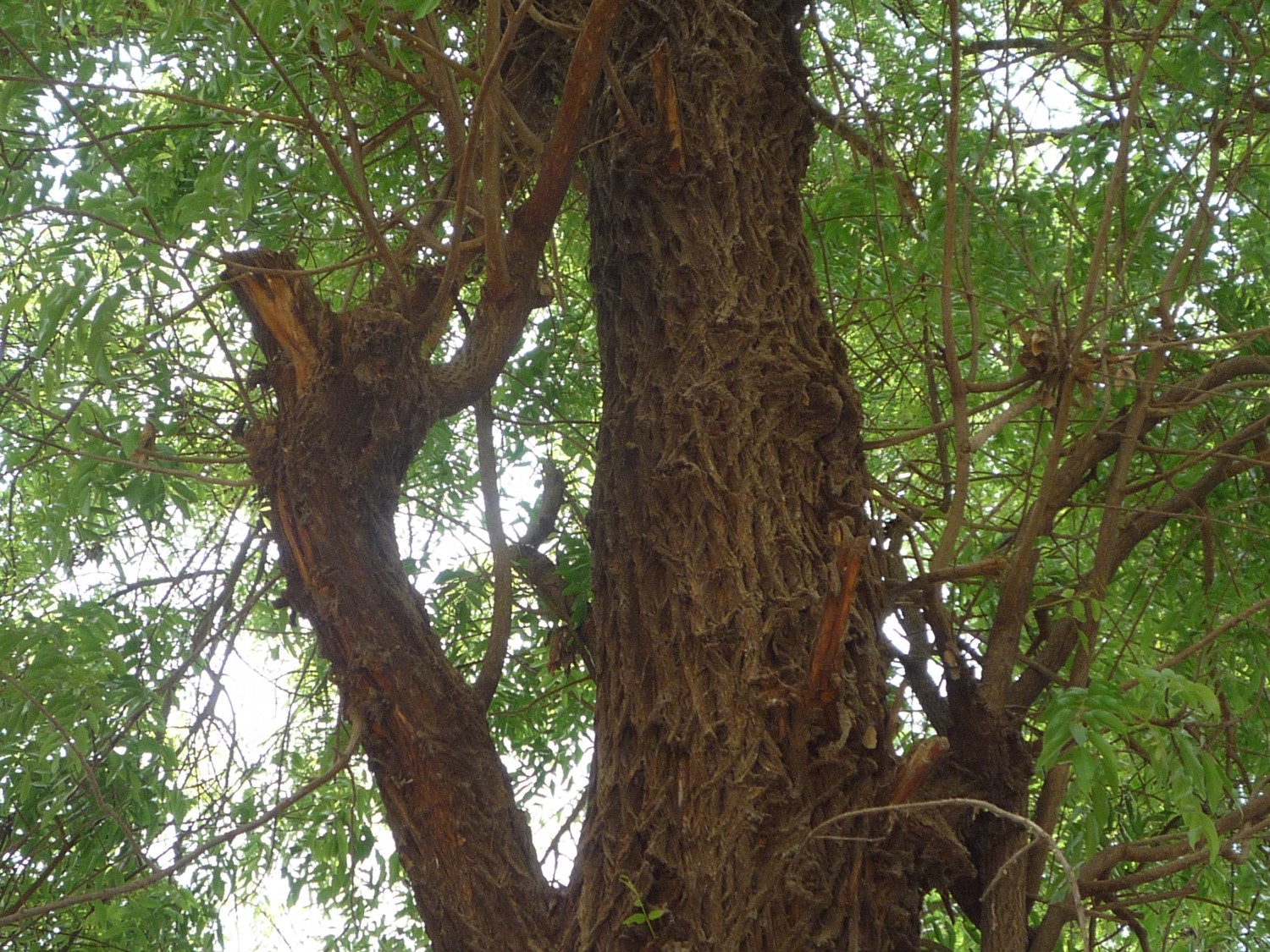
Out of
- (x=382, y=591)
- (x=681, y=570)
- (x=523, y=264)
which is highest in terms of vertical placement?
(x=523, y=264)

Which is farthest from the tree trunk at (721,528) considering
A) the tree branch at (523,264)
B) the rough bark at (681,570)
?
the tree branch at (523,264)

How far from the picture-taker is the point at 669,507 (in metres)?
1.74

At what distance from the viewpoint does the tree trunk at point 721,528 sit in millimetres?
1509

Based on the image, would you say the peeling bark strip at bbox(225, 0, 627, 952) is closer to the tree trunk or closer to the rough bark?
the rough bark

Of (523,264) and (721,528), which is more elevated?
(523,264)

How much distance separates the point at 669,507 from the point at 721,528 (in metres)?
0.10

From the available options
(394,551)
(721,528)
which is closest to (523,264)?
(394,551)

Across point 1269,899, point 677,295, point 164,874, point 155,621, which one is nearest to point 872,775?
point 677,295

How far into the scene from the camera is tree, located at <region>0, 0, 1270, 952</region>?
158cm

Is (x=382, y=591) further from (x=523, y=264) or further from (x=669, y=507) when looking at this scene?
(x=523, y=264)

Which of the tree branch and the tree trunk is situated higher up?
the tree branch

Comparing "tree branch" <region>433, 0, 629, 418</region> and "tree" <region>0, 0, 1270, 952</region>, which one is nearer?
"tree" <region>0, 0, 1270, 952</region>

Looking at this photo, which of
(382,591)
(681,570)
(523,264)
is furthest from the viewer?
(523,264)

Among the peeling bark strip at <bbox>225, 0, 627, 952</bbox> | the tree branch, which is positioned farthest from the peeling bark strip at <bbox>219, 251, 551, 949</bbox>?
the tree branch
